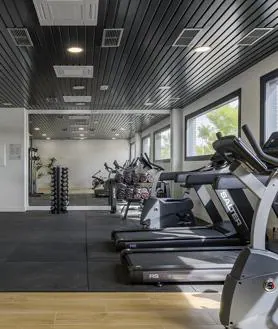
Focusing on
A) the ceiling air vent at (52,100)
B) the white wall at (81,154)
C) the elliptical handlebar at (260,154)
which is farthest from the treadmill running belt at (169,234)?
the white wall at (81,154)

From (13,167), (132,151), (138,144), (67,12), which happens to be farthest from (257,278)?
(132,151)

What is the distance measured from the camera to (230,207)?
485 centimetres

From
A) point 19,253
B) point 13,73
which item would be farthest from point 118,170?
point 19,253

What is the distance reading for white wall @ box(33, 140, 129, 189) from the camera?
18.5m

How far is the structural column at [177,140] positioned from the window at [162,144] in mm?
1461

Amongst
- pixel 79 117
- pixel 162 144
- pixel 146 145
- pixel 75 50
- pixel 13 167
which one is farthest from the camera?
pixel 146 145

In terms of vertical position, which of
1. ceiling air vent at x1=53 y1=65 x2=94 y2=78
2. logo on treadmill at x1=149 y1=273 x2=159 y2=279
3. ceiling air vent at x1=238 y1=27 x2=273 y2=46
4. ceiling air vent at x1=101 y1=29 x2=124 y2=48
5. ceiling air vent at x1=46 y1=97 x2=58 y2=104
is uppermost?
ceiling air vent at x1=238 y1=27 x2=273 y2=46

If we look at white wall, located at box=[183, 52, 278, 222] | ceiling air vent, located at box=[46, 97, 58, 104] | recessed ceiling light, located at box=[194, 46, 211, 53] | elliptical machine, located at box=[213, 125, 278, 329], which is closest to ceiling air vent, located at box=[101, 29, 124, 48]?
recessed ceiling light, located at box=[194, 46, 211, 53]

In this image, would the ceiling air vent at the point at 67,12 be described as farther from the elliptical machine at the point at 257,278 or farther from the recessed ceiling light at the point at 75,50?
the elliptical machine at the point at 257,278

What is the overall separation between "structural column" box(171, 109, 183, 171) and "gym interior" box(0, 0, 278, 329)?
295mm

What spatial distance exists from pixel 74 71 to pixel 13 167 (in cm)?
453

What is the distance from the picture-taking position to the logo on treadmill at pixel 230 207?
15.9 feet

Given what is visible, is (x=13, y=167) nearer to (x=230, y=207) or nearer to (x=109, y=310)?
(x=230, y=207)

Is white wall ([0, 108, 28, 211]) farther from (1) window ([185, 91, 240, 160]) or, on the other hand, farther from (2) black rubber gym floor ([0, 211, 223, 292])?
(1) window ([185, 91, 240, 160])
